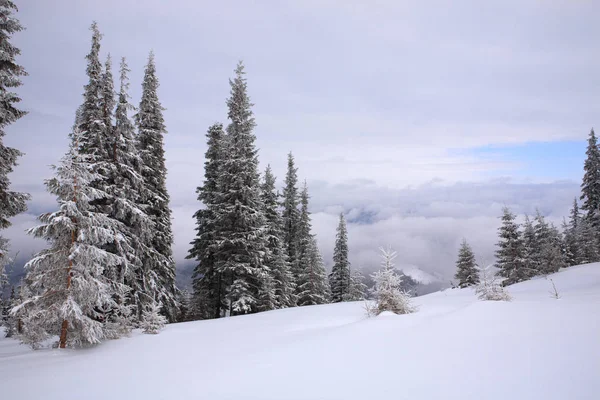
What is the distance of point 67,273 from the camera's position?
31.6 ft

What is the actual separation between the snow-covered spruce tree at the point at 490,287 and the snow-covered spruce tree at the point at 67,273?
39.9ft

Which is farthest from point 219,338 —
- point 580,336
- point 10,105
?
point 10,105

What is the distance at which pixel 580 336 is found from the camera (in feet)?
16.6

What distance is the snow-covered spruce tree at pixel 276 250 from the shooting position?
87.7 feet

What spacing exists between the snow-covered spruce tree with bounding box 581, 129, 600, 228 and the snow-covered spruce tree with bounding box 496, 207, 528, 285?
36.6ft

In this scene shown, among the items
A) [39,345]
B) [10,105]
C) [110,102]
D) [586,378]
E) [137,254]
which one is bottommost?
[39,345]

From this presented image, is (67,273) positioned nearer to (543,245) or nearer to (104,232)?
(104,232)

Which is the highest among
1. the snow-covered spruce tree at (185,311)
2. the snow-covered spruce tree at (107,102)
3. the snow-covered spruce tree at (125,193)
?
the snow-covered spruce tree at (107,102)

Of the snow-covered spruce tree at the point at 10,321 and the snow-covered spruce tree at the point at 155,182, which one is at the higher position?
the snow-covered spruce tree at the point at 155,182

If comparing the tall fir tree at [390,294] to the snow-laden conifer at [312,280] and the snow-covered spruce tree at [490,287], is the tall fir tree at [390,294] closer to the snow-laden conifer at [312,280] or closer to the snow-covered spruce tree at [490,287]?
the snow-covered spruce tree at [490,287]

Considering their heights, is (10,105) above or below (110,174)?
above

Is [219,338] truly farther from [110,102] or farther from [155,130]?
[155,130]

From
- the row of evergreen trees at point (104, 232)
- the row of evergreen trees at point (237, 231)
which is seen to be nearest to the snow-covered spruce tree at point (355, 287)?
the row of evergreen trees at point (237, 231)

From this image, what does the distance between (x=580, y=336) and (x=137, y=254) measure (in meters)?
17.9
